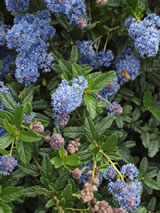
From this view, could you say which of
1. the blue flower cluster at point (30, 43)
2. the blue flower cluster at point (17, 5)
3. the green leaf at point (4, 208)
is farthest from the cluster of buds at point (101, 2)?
the green leaf at point (4, 208)

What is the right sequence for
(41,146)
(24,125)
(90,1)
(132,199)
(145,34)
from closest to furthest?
(132,199) < (24,125) < (145,34) < (41,146) < (90,1)

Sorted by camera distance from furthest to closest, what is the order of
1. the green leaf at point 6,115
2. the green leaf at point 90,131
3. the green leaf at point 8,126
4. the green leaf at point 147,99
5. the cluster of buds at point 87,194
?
the green leaf at point 147,99
the green leaf at point 90,131
the green leaf at point 6,115
the green leaf at point 8,126
the cluster of buds at point 87,194

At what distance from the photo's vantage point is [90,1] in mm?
2770

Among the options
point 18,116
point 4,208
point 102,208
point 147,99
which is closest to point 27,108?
point 18,116

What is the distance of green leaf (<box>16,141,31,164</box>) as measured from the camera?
2.01 meters

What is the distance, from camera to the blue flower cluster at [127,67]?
2.72 meters

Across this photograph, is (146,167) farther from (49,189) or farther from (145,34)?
(145,34)

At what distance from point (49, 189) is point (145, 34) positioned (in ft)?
4.59

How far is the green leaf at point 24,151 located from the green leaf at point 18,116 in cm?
13

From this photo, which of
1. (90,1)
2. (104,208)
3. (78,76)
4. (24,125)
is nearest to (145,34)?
(78,76)

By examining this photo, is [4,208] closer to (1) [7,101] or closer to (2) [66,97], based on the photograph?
(1) [7,101]

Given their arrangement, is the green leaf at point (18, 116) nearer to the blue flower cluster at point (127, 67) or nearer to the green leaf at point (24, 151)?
the green leaf at point (24, 151)

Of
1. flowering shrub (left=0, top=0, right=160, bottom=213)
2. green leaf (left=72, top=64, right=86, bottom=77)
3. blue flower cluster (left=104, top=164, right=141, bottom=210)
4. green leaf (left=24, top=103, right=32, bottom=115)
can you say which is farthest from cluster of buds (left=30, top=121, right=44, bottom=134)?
blue flower cluster (left=104, top=164, right=141, bottom=210)

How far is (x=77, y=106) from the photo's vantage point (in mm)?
2074
